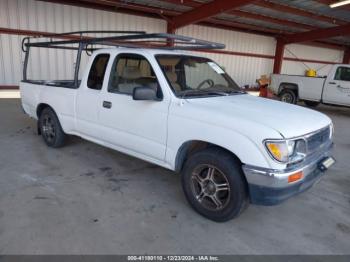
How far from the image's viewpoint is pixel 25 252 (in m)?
2.45

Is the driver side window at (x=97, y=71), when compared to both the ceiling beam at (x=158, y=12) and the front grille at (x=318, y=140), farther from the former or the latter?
the ceiling beam at (x=158, y=12)

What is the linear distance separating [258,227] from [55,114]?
372 centimetres

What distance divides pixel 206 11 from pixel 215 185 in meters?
9.91

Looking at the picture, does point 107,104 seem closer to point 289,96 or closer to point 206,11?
point 206,11

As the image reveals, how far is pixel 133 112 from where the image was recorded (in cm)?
358

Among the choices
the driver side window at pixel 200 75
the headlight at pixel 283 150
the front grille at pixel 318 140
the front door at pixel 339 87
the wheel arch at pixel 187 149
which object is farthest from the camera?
the front door at pixel 339 87

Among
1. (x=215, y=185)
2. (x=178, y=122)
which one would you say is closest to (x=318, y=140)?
(x=215, y=185)

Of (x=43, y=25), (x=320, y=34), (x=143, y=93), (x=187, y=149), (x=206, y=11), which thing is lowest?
(x=187, y=149)

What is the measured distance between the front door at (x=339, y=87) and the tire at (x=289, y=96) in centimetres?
127

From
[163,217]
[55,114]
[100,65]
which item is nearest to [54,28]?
[55,114]

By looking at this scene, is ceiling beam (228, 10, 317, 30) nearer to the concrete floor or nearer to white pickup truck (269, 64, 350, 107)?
white pickup truck (269, 64, 350, 107)

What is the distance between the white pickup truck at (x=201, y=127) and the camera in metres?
2.61

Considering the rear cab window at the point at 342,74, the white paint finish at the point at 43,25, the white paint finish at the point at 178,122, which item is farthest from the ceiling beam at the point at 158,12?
the white paint finish at the point at 178,122

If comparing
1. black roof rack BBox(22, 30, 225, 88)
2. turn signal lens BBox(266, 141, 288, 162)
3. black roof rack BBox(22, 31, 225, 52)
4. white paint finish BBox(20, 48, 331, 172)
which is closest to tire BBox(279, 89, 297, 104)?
black roof rack BBox(22, 30, 225, 88)
